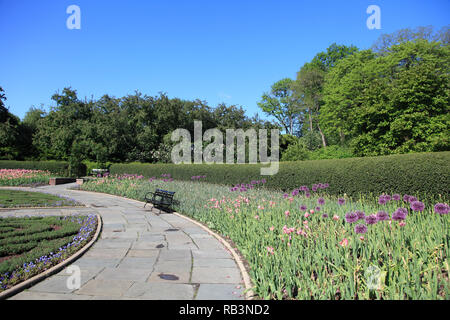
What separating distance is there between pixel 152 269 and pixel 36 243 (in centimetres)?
222

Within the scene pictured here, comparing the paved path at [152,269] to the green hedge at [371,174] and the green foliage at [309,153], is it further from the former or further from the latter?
the green foliage at [309,153]

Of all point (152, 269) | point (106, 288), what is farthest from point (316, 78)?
point (106, 288)

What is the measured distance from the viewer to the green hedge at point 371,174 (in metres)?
5.61

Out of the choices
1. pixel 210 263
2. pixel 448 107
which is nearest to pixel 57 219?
pixel 210 263

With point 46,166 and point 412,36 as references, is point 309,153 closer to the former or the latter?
point 412,36

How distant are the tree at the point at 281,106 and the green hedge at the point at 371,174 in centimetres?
2840

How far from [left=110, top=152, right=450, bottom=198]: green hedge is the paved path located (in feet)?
16.0

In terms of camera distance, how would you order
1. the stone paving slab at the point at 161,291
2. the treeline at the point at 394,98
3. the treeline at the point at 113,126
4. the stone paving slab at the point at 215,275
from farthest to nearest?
the treeline at the point at 113,126, the treeline at the point at 394,98, the stone paving slab at the point at 215,275, the stone paving slab at the point at 161,291

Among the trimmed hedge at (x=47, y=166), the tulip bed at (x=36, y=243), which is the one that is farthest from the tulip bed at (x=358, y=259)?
the trimmed hedge at (x=47, y=166)

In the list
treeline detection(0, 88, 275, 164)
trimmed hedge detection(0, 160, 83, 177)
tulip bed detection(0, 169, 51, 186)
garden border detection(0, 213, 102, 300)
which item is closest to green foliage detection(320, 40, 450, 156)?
treeline detection(0, 88, 275, 164)

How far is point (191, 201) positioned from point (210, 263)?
4253 millimetres

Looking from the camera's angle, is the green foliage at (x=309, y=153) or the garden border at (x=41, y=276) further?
the green foliage at (x=309, y=153)

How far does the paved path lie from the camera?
2.55 meters
